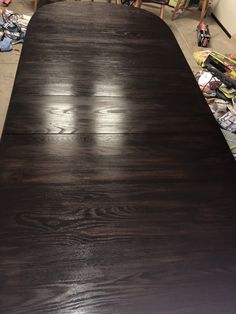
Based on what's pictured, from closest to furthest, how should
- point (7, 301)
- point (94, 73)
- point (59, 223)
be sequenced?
point (7, 301) → point (59, 223) → point (94, 73)

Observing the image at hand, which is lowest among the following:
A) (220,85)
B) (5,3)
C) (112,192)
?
(220,85)

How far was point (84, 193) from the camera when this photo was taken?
0.95 meters

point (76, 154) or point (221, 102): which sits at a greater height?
point (76, 154)

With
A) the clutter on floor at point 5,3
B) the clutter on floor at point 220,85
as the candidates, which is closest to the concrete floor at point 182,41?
the clutter on floor at point 5,3

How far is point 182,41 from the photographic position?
3.46 meters

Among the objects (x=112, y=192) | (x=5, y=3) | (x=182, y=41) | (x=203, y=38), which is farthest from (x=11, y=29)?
(x=112, y=192)

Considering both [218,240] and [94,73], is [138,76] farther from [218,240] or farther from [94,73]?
[218,240]

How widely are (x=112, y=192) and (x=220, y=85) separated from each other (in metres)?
→ 2.06

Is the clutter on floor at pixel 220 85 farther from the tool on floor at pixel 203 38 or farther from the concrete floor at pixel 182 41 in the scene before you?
the tool on floor at pixel 203 38

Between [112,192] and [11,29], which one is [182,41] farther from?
[112,192]

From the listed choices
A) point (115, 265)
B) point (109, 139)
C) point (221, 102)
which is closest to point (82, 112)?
point (109, 139)

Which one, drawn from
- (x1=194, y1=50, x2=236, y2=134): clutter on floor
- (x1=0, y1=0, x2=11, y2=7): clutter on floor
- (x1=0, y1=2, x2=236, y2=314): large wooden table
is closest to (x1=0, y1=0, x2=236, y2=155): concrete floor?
(x1=0, y1=0, x2=11, y2=7): clutter on floor

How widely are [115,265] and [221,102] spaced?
2.08 m

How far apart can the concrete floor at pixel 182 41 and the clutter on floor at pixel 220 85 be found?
154mm
